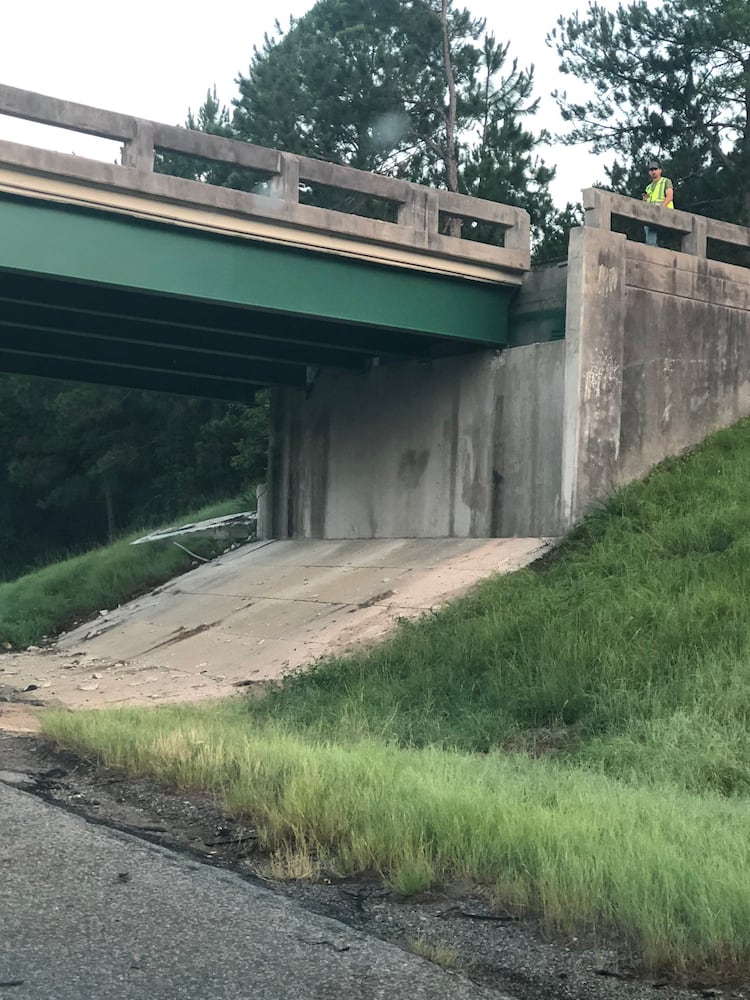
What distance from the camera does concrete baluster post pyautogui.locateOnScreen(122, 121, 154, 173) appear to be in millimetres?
14180

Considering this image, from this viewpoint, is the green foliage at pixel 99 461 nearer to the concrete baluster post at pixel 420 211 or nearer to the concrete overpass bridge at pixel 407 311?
the concrete overpass bridge at pixel 407 311

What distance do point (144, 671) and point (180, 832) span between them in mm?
8730

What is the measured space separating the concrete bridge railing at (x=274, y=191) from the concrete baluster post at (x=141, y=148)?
12 millimetres

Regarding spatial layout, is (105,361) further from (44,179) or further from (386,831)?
(386,831)

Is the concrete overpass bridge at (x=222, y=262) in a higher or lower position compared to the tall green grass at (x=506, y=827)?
higher

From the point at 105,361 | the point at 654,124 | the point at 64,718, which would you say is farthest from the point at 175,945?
the point at 654,124

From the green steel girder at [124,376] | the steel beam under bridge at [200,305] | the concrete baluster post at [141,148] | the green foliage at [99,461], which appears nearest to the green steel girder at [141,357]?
the steel beam under bridge at [200,305]

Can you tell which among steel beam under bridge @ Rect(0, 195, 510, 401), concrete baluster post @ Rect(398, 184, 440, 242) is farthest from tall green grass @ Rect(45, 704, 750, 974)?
concrete baluster post @ Rect(398, 184, 440, 242)

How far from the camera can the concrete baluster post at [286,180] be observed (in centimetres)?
1533

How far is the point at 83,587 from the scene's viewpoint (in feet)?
78.4

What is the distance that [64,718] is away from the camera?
32.1 feet

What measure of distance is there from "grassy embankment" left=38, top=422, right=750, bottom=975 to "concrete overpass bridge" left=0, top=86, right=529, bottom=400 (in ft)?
13.5

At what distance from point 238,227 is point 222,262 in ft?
1.60

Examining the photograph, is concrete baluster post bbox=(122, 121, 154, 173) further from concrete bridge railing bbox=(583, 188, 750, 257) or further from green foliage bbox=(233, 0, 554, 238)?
green foliage bbox=(233, 0, 554, 238)
